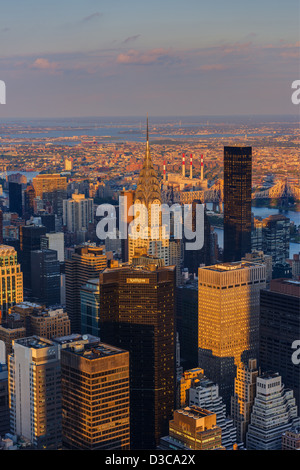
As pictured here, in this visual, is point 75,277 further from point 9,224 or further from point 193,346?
point 9,224

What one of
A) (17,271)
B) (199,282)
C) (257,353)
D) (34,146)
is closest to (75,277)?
(17,271)

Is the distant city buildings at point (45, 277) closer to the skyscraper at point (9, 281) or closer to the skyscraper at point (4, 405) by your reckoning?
the skyscraper at point (9, 281)

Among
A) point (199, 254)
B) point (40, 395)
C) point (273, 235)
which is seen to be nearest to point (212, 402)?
point (40, 395)

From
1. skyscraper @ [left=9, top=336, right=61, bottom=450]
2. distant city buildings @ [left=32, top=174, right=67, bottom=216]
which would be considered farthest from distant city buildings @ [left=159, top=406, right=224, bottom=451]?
distant city buildings @ [left=32, top=174, right=67, bottom=216]

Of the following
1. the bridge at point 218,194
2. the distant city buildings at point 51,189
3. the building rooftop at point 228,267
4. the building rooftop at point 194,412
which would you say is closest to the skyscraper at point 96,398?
the building rooftop at point 194,412

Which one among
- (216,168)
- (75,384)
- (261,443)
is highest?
(216,168)
